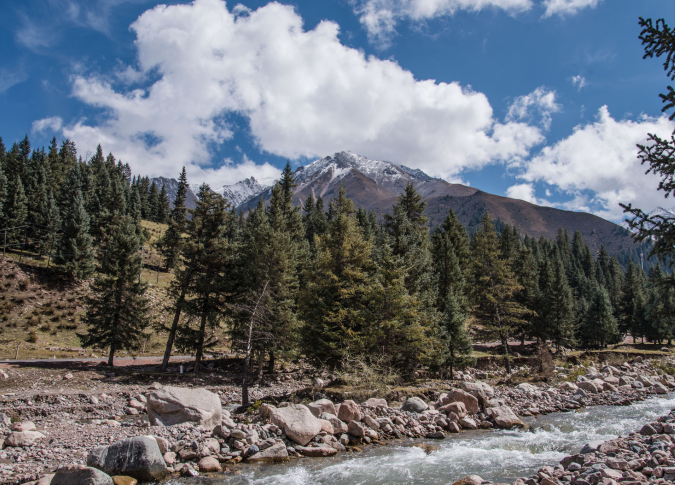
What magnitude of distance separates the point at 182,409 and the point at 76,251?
4581cm

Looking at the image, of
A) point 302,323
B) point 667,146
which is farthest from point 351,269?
point 667,146

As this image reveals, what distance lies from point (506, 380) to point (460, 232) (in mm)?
25901

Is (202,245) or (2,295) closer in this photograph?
(202,245)

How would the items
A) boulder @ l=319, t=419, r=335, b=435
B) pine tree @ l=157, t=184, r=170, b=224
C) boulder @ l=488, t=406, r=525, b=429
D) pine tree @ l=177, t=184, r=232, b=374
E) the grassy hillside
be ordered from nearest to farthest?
boulder @ l=319, t=419, r=335, b=435 → boulder @ l=488, t=406, r=525, b=429 → pine tree @ l=177, t=184, r=232, b=374 → the grassy hillside → pine tree @ l=157, t=184, r=170, b=224

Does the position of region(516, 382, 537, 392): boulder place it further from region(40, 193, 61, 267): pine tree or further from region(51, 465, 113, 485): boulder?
region(40, 193, 61, 267): pine tree

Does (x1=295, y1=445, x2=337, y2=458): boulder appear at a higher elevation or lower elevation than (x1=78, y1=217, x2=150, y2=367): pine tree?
lower

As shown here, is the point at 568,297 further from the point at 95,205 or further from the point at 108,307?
the point at 95,205

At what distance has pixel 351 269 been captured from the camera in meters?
28.5

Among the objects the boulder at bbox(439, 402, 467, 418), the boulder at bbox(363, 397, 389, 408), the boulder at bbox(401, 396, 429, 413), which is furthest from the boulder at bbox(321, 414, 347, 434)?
the boulder at bbox(439, 402, 467, 418)

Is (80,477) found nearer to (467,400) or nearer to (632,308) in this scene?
(467,400)

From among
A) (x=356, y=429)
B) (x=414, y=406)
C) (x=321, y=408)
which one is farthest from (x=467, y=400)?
(x=321, y=408)

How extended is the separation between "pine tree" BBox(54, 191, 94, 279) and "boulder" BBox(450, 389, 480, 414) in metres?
51.9

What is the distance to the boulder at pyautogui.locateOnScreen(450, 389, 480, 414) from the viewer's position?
64.2 ft

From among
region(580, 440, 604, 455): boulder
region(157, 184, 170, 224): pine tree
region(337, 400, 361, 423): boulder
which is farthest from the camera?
region(157, 184, 170, 224): pine tree
